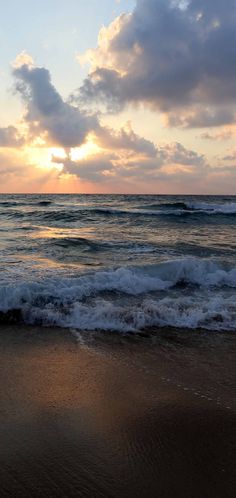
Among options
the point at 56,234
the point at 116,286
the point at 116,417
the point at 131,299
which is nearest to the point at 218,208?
the point at 56,234

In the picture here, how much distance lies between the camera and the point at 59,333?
5539 millimetres

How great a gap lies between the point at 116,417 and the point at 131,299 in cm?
394

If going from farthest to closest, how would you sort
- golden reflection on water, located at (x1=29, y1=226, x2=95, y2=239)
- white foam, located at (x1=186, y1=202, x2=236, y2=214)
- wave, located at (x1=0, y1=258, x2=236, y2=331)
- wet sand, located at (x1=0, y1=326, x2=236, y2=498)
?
white foam, located at (x1=186, y1=202, x2=236, y2=214) < golden reflection on water, located at (x1=29, y1=226, x2=95, y2=239) < wave, located at (x1=0, y1=258, x2=236, y2=331) < wet sand, located at (x1=0, y1=326, x2=236, y2=498)

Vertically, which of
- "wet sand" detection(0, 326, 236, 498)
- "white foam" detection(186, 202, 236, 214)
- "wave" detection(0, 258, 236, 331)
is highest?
"white foam" detection(186, 202, 236, 214)

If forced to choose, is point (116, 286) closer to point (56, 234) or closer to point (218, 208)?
point (56, 234)

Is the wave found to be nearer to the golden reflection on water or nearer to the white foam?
the golden reflection on water

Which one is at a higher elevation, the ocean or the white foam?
the white foam

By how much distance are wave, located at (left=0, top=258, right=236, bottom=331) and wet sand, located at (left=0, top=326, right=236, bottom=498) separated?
0.70 m

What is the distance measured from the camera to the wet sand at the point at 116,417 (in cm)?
271

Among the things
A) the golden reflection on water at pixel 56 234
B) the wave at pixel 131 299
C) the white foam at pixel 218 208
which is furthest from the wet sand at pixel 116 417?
the white foam at pixel 218 208

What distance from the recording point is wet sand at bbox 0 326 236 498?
2.71m

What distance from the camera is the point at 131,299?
741cm

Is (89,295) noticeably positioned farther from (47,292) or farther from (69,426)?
(69,426)

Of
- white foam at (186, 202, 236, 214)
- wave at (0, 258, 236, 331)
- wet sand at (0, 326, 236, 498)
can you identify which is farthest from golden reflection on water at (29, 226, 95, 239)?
white foam at (186, 202, 236, 214)
